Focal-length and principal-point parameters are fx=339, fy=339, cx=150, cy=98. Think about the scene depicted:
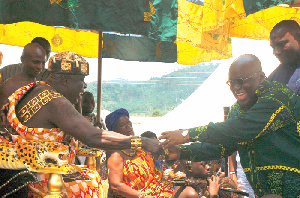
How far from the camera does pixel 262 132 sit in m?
3.04

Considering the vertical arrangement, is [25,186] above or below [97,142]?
below

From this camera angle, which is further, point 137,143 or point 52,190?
point 137,143

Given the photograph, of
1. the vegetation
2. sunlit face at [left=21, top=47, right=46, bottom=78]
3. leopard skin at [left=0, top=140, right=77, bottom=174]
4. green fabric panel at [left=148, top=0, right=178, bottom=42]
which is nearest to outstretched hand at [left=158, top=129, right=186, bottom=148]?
leopard skin at [left=0, top=140, right=77, bottom=174]

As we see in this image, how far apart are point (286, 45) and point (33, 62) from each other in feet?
10.7

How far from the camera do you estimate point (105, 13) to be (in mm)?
4180

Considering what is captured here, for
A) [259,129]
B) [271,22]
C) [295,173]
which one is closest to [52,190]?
[259,129]

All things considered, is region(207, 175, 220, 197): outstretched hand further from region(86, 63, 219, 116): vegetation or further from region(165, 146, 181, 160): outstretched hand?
region(86, 63, 219, 116): vegetation

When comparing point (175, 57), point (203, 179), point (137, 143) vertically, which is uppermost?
point (175, 57)

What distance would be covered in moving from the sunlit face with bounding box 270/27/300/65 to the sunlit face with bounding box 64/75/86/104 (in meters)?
2.42

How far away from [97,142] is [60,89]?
0.61 metres

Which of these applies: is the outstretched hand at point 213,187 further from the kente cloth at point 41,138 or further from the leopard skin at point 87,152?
the kente cloth at point 41,138

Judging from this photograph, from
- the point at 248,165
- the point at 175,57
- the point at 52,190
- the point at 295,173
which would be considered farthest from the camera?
the point at 175,57

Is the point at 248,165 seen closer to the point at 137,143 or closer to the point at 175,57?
the point at 137,143

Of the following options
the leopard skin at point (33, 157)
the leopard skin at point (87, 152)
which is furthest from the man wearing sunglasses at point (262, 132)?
the leopard skin at point (33, 157)
